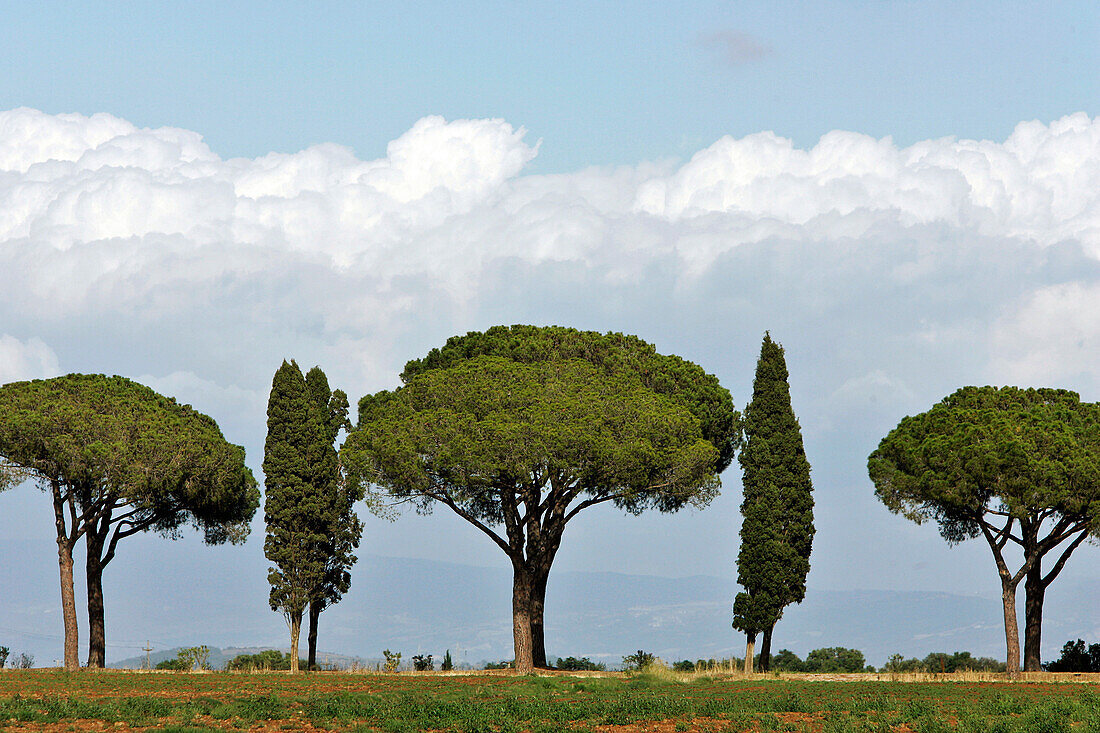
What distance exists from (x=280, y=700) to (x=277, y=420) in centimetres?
2134

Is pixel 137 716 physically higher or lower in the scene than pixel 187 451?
lower

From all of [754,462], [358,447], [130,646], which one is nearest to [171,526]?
[130,646]

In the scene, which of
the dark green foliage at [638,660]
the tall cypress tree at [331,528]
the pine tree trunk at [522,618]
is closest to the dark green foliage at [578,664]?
the dark green foliage at [638,660]

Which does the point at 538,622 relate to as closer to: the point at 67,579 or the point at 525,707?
the point at 67,579

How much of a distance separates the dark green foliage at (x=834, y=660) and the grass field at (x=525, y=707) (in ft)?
83.7

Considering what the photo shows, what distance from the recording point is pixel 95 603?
1687 inches

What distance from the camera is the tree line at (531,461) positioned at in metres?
38.3

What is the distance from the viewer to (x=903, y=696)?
26.4 meters

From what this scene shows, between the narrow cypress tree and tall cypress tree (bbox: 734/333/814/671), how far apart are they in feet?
52.9

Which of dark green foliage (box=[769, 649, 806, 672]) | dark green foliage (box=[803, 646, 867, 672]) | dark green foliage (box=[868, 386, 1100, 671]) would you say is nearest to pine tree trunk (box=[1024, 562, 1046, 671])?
dark green foliage (box=[868, 386, 1100, 671])

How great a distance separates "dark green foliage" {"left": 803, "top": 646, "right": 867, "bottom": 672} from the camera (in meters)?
54.9

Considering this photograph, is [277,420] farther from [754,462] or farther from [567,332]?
[754,462]

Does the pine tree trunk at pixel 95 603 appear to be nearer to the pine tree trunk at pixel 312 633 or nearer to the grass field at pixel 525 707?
the pine tree trunk at pixel 312 633

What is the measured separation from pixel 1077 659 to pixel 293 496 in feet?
105
